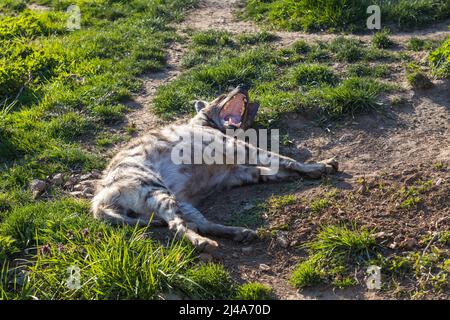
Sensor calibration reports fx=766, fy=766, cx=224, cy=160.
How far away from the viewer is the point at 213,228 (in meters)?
5.94

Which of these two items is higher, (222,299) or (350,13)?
(350,13)

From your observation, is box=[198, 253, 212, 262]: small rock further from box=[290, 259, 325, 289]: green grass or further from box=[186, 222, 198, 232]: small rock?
box=[290, 259, 325, 289]: green grass

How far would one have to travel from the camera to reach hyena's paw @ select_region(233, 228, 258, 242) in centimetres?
581

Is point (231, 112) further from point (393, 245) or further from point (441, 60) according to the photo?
point (393, 245)

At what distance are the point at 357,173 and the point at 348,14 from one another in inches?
135

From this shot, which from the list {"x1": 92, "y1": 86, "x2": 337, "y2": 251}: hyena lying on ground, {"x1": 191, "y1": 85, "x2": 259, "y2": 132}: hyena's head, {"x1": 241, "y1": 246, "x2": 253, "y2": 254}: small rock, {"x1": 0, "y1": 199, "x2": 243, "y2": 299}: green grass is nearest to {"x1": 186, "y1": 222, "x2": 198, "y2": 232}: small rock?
{"x1": 92, "y1": 86, "x2": 337, "y2": 251}: hyena lying on ground

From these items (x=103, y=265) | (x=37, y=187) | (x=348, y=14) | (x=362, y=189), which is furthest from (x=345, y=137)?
(x=103, y=265)

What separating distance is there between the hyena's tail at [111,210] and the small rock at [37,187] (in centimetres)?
78

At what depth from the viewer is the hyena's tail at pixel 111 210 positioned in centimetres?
597

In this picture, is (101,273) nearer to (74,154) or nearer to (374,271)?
(374,271)

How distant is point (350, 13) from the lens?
955 cm
